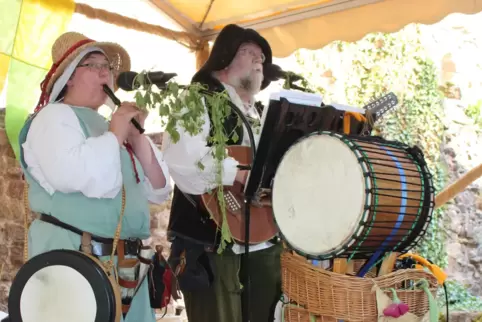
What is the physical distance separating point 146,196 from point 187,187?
9.3 inches

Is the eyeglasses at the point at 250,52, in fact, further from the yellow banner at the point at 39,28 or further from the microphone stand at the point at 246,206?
the yellow banner at the point at 39,28

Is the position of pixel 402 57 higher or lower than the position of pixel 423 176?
higher

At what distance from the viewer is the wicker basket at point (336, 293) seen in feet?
4.18

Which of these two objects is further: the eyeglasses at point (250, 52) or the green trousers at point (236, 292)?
the eyeglasses at point (250, 52)

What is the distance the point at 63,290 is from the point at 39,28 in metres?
1.36

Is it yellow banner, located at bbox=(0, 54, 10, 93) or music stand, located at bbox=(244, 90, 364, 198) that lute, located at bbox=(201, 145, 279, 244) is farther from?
yellow banner, located at bbox=(0, 54, 10, 93)

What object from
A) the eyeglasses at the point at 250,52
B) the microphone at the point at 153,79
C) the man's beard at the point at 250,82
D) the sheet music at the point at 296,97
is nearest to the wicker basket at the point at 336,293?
the sheet music at the point at 296,97

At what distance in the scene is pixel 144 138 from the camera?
5.64ft

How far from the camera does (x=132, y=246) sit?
5.27 feet

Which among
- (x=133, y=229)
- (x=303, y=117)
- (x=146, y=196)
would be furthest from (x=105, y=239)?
(x=303, y=117)

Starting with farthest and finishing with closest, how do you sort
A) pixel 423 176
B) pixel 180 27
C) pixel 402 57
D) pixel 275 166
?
1. pixel 402 57
2. pixel 180 27
3. pixel 275 166
4. pixel 423 176

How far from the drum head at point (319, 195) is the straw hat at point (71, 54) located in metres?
0.70

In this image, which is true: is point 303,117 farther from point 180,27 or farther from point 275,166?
point 180,27

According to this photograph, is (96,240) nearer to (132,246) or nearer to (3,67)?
(132,246)
